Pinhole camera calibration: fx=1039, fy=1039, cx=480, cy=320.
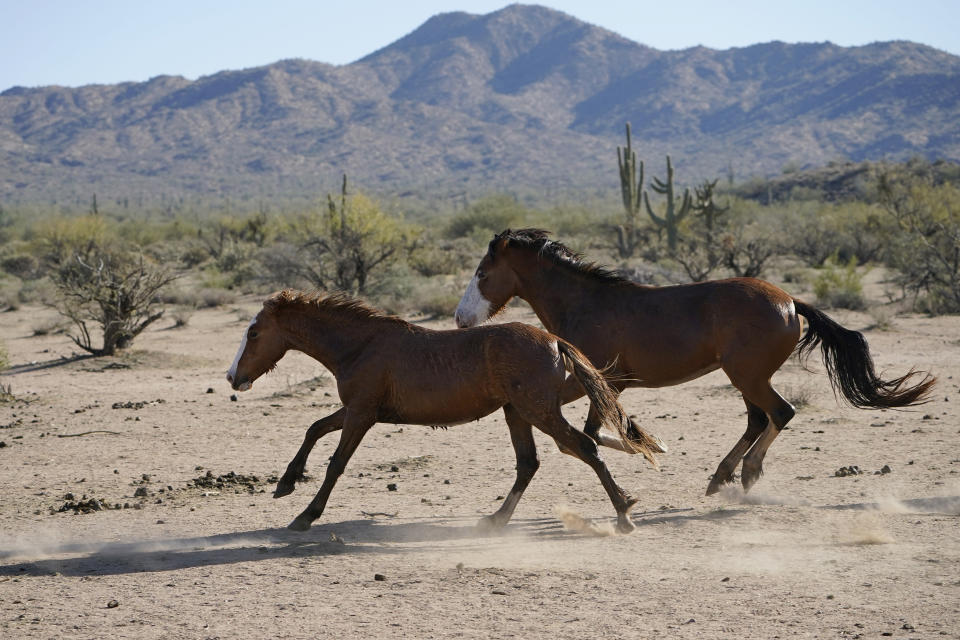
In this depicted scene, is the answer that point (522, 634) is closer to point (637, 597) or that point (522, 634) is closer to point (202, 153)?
point (637, 597)

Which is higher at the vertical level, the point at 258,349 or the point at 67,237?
the point at 67,237

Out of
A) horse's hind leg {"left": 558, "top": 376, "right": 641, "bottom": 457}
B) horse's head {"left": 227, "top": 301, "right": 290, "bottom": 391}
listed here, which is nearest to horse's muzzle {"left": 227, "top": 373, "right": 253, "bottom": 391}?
horse's head {"left": 227, "top": 301, "right": 290, "bottom": 391}

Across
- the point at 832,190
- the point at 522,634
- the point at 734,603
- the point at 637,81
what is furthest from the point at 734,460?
the point at 637,81

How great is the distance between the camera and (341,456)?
7.26m

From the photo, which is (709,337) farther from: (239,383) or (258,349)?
(239,383)

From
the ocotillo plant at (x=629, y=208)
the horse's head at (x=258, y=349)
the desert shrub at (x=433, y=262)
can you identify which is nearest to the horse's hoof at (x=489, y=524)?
the horse's head at (x=258, y=349)

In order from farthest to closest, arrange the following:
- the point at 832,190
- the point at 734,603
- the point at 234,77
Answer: the point at 234,77, the point at 832,190, the point at 734,603

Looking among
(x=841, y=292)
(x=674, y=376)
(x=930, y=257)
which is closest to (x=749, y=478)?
(x=674, y=376)

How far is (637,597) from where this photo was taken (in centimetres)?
562

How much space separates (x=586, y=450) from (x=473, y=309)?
8.12 feet

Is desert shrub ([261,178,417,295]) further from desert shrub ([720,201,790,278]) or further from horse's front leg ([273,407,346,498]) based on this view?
horse's front leg ([273,407,346,498])

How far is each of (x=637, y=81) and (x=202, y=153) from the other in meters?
87.4

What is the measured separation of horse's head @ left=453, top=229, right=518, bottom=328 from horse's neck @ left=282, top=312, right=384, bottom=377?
1675 millimetres

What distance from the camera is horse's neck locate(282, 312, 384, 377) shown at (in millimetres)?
7500
